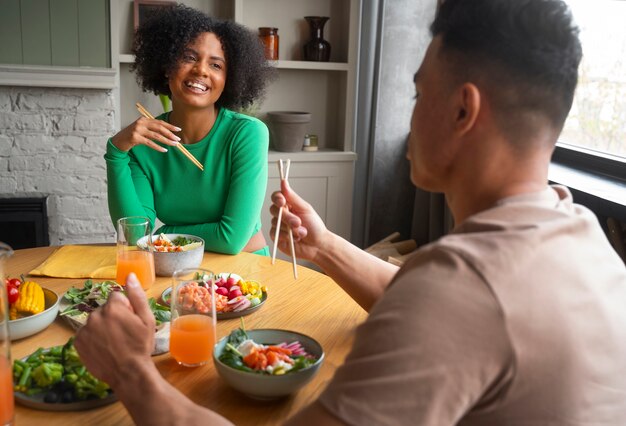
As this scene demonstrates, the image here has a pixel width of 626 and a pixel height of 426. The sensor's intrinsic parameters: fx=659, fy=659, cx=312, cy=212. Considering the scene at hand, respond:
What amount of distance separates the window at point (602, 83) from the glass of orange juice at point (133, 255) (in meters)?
1.98

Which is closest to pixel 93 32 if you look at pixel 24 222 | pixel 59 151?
pixel 59 151

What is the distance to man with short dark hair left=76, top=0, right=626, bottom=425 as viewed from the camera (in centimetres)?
72

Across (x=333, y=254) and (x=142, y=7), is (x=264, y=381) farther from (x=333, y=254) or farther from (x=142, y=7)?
(x=142, y=7)

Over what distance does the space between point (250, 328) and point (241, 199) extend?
757 mm

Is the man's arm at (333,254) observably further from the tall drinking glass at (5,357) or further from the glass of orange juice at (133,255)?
the tall drinking glass at (5,357)

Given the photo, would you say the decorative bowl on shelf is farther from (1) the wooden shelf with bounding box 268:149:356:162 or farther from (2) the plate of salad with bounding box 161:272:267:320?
(2) the plate of salad with bounding box 161:272:267:320

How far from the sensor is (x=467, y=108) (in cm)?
87

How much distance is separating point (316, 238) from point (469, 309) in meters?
0.86

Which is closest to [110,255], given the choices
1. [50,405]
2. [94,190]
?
[50,405]

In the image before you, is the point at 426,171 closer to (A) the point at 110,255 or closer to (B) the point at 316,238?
(B) the point at 316,238

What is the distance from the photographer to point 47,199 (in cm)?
338

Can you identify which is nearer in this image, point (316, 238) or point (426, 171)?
point (426, 171)

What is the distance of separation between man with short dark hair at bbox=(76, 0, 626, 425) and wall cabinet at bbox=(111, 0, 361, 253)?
2.73m

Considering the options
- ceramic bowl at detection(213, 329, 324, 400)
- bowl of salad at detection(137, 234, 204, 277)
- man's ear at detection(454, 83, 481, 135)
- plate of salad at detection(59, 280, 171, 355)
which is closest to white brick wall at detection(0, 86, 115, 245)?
bowl of salad at detection(137, 234, 204, 277)
